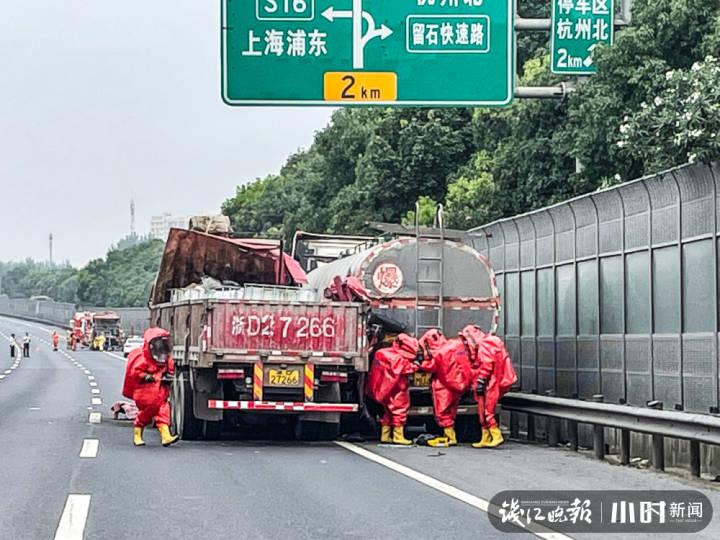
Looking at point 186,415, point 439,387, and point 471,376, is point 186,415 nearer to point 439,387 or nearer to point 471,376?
point 439,387

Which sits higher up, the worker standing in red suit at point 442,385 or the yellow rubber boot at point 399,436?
the worker standing in red suit at point 442,385

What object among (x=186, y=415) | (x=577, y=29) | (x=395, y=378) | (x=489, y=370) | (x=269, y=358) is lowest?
(x=186, y=415)

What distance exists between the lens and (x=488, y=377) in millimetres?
19250

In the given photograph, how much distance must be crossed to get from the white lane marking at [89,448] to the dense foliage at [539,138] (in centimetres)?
793

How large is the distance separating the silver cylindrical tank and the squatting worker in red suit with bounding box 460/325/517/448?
1.02 metres

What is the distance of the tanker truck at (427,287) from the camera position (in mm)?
20094

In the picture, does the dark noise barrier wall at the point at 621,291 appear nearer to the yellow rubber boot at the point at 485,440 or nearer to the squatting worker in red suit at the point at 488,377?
the squatting worker in red suit at the point at 488,377

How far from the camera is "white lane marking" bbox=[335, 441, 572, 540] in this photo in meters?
10.7

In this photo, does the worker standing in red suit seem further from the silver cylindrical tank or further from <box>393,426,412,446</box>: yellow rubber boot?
the silver cylindrical tank

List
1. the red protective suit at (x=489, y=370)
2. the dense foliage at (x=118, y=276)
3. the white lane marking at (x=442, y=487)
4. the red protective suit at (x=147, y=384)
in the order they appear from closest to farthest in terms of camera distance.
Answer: the white lane marking at (x=442, y=487) → the red protective suit at (x=147, y=384) → the red protective suit at (x=489, y=370) → the dense foliage at (x=118, y=276)

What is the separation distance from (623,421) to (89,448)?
667 centimetres

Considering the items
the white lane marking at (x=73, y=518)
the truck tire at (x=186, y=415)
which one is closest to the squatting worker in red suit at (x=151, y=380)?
the truck tire at (x=186, y=415)

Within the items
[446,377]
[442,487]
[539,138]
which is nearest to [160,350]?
[446,377]

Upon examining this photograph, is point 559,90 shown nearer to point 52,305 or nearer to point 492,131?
point 492,131
